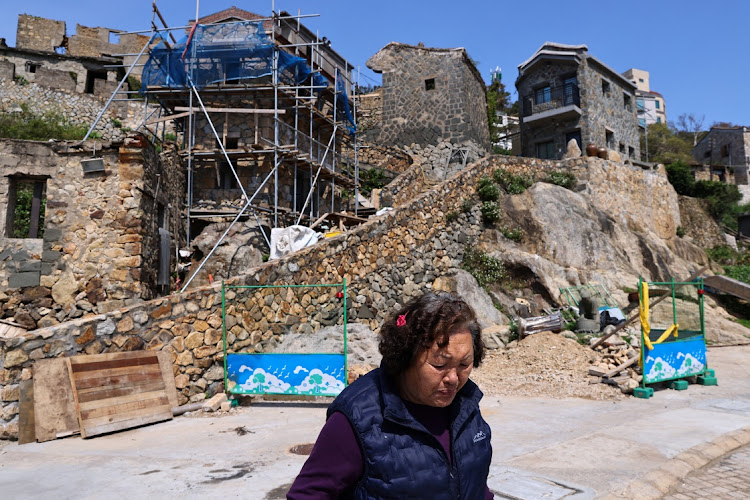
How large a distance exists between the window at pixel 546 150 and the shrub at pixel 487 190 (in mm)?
13597

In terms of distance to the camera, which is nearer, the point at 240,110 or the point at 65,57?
the point at 240,110

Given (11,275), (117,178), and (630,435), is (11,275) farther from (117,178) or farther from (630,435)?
(630,435)

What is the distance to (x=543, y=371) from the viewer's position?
9.43m

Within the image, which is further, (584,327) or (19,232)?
(19,232)

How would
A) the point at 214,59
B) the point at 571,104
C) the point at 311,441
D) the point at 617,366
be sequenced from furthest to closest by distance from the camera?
the point at 571,104, the point at 214,59, the point at 617,366, the point at 311,441

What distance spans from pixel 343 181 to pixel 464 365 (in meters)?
17.0

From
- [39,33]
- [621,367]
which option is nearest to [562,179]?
[621,367]

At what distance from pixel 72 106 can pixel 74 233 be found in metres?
19.1

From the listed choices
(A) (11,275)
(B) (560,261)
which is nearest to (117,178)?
(A) (11,275)

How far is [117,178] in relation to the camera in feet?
32.8

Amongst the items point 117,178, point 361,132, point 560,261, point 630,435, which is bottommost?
point 630,435

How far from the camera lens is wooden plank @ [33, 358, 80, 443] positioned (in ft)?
19.2

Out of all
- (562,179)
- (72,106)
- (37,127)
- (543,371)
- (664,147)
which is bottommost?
(543,371)

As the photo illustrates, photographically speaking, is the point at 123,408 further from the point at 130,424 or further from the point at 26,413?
the point at 26,413
